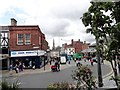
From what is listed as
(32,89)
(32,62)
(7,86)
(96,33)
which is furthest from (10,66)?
(96,33)

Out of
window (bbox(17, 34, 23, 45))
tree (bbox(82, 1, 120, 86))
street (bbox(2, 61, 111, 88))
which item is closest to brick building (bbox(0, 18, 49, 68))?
window (bbox(17, 34, 23, 45))

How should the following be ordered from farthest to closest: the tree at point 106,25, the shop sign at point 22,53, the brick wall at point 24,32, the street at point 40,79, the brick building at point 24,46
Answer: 1. the brick wall at point 24,32
2. the brick building at point 24,46
3. the shop sign at point 22,53
4. the street at point 40,79
5. the tree at point 106,25

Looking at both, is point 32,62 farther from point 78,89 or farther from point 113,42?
point 113,42

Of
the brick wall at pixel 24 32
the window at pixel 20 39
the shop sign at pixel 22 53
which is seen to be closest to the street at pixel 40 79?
the shop sign at pixel 22 53

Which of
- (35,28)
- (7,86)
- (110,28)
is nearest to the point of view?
(110,28)

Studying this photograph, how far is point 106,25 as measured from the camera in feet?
31.0

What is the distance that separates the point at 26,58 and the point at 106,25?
115 ft

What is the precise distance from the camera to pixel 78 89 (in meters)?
11.4

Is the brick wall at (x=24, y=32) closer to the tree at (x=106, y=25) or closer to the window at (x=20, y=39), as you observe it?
the window at (x=20, y=39)

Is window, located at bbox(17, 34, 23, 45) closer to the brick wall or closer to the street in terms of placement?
the brick wall

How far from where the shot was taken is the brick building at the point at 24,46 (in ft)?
141

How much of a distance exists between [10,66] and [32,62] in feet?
13.9

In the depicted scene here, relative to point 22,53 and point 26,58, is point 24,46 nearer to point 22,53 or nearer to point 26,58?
point 22,53

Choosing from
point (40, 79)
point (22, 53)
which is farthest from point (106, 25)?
point (22, 53)
